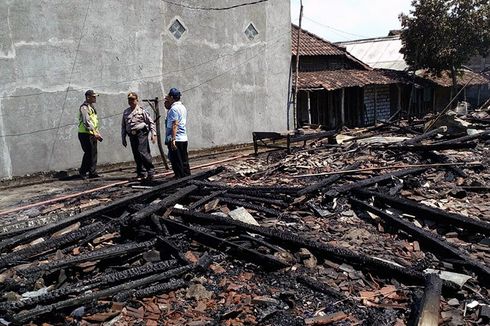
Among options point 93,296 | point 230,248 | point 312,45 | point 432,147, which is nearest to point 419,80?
point 312,45

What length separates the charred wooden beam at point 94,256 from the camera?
4480mm

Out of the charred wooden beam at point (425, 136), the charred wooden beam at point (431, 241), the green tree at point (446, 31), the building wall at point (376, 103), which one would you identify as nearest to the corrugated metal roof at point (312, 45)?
the building wall at point (376, 103)

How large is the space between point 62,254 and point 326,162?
20.8 ft

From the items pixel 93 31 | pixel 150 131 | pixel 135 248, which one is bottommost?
pixel 135 248

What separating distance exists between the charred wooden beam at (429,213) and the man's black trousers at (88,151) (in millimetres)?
5754

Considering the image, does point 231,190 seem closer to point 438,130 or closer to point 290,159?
point 290,159

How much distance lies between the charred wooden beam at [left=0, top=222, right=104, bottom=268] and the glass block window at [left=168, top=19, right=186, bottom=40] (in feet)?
28.7

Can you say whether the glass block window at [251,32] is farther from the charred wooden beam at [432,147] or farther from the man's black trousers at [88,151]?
the man's black trousers at [88,151]

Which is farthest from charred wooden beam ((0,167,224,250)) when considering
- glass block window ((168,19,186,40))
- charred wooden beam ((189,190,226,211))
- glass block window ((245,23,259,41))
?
glass block window ((245,23,259,41))

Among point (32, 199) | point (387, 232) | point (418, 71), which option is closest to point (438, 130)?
point (387, 232)

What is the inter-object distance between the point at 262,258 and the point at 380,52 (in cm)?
2931

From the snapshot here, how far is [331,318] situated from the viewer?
12.1 ft

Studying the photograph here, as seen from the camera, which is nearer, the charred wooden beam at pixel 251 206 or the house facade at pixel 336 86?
the charred wooden beam at pixel 251 206

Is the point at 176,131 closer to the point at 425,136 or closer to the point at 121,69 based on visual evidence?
the point at 121,69
